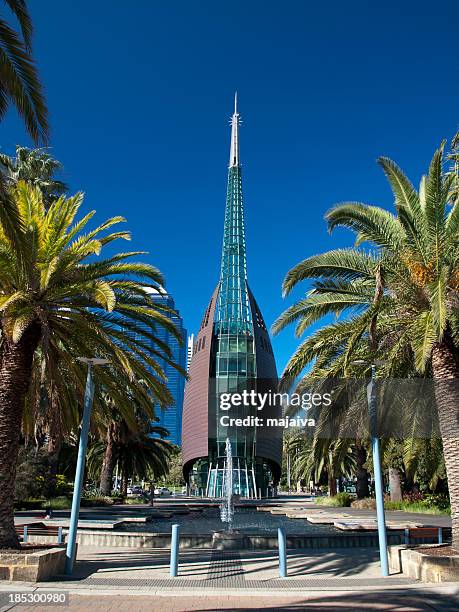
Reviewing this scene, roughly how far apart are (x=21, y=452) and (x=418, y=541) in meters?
22.0

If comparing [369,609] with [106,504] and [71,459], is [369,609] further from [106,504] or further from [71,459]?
[71,459]

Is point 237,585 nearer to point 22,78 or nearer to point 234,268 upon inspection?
point 22,78

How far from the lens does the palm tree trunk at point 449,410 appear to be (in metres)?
10.4

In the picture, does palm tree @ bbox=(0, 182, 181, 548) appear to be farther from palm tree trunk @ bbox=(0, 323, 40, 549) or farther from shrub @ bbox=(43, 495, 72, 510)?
shrub @ bbox=(43, 495, 72, 510)

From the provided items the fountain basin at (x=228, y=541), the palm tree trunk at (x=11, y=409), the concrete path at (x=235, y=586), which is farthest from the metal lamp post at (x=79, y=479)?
the fountain basin at (x=228, y=541)

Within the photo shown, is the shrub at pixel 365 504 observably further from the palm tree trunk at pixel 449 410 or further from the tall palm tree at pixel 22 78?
the tall palm tree at pixel 22 78

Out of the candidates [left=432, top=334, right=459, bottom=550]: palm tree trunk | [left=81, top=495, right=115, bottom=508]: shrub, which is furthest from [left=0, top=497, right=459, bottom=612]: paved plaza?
[left=81, top=495, right=115, bottom=508]: shrub

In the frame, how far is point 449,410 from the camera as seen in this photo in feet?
35.2

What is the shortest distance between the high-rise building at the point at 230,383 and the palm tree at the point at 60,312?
4666 centimetres

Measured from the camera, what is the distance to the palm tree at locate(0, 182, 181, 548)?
34.4 feet

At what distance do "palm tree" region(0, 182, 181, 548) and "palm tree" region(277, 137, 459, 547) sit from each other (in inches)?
151

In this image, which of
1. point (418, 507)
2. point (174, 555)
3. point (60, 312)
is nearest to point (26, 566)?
point (174, 555)

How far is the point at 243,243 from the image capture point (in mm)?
70562

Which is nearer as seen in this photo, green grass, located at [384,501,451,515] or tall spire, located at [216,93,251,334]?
green grass, located at [384,501,451,515]
